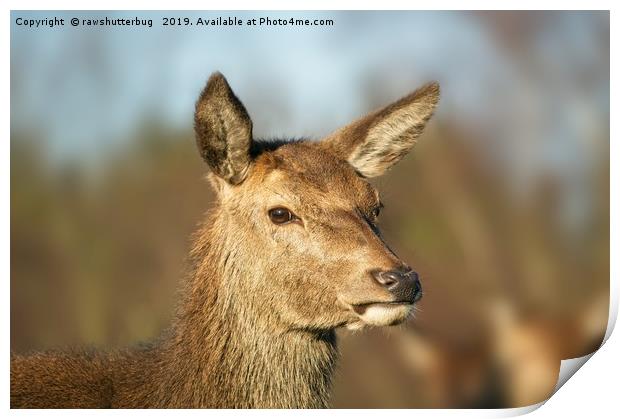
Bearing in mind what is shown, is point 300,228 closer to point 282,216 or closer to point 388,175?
point 282,216

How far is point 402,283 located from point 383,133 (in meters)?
1.19

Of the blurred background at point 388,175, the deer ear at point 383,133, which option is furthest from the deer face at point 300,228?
the blurred background at point 388,175

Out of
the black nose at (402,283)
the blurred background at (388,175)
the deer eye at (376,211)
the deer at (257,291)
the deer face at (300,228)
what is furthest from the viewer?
the blurred background at (388,175)

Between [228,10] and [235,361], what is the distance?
188cm

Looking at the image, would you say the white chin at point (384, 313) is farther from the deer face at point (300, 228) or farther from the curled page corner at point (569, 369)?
the curled page corner at point (569, 369)

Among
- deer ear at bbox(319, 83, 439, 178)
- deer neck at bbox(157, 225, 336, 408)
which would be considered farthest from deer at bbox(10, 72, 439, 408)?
deer ear at bbox(319, 83, 439, 178)

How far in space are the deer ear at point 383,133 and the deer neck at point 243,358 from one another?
0.88 meters

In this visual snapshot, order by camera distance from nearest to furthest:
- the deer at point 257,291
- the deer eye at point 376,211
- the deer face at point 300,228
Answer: the deer face at point 300,228 → the deer at point 257,291 → the deer eye at point 376,211

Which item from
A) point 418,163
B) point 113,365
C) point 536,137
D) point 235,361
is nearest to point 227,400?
point 235,361

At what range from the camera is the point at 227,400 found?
5.10m

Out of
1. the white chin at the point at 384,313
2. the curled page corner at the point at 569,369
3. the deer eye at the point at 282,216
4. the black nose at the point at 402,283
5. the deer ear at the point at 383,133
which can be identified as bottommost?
the curled page corner at the point at 569,369

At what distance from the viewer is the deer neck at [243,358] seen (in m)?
5.11

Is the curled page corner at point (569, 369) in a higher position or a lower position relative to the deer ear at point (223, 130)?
lower
